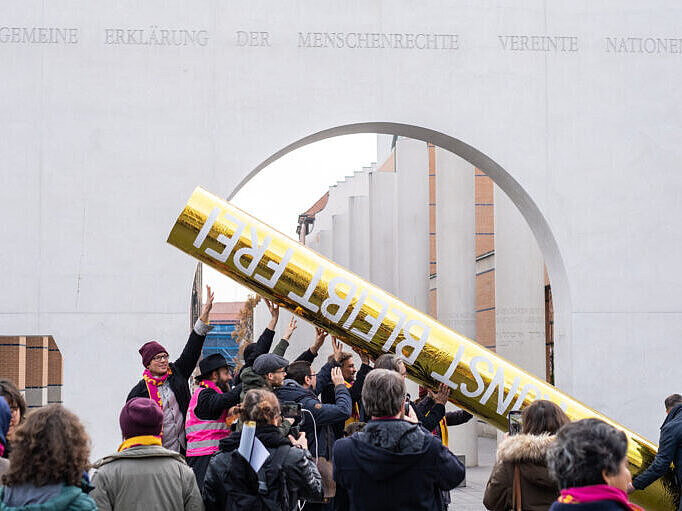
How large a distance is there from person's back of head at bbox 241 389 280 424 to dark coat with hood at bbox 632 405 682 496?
373 centimetres

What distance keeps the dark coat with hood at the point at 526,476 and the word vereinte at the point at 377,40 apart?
6.53m

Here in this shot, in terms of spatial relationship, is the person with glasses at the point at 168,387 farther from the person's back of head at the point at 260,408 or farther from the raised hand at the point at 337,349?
the person's back of head at the point at 260,408

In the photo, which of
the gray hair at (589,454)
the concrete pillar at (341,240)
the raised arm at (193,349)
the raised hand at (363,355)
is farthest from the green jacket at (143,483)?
the concrete pillar at (341,240)

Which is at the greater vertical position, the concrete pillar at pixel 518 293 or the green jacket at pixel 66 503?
the concrete pillar at pixel 518 293

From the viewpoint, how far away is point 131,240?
988cm

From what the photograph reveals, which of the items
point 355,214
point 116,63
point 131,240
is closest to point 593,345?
point 131,240

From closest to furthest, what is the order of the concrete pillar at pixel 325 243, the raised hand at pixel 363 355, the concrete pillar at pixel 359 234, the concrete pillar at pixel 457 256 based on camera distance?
the raised hand at pixel 363 355, the concrete pillar at pixel 457 256, the concrete pillar at pixel 359 234, the concrete pillar at pixel 325 243

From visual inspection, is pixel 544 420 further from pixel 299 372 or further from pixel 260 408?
pixel 299 372

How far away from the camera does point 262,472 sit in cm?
459

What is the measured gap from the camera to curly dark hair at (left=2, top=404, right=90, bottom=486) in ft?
11.6

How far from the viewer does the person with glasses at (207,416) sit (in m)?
6.44

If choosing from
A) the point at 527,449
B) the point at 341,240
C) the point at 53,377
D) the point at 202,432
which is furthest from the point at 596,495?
the point at 341,240

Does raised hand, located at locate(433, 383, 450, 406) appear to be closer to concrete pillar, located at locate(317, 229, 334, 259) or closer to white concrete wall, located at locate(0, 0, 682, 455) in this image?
white concrete wall, located at locate(0, 0, 682, 455)

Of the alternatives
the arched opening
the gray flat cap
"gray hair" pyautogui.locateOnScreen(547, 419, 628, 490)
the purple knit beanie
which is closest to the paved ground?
the arched opening
